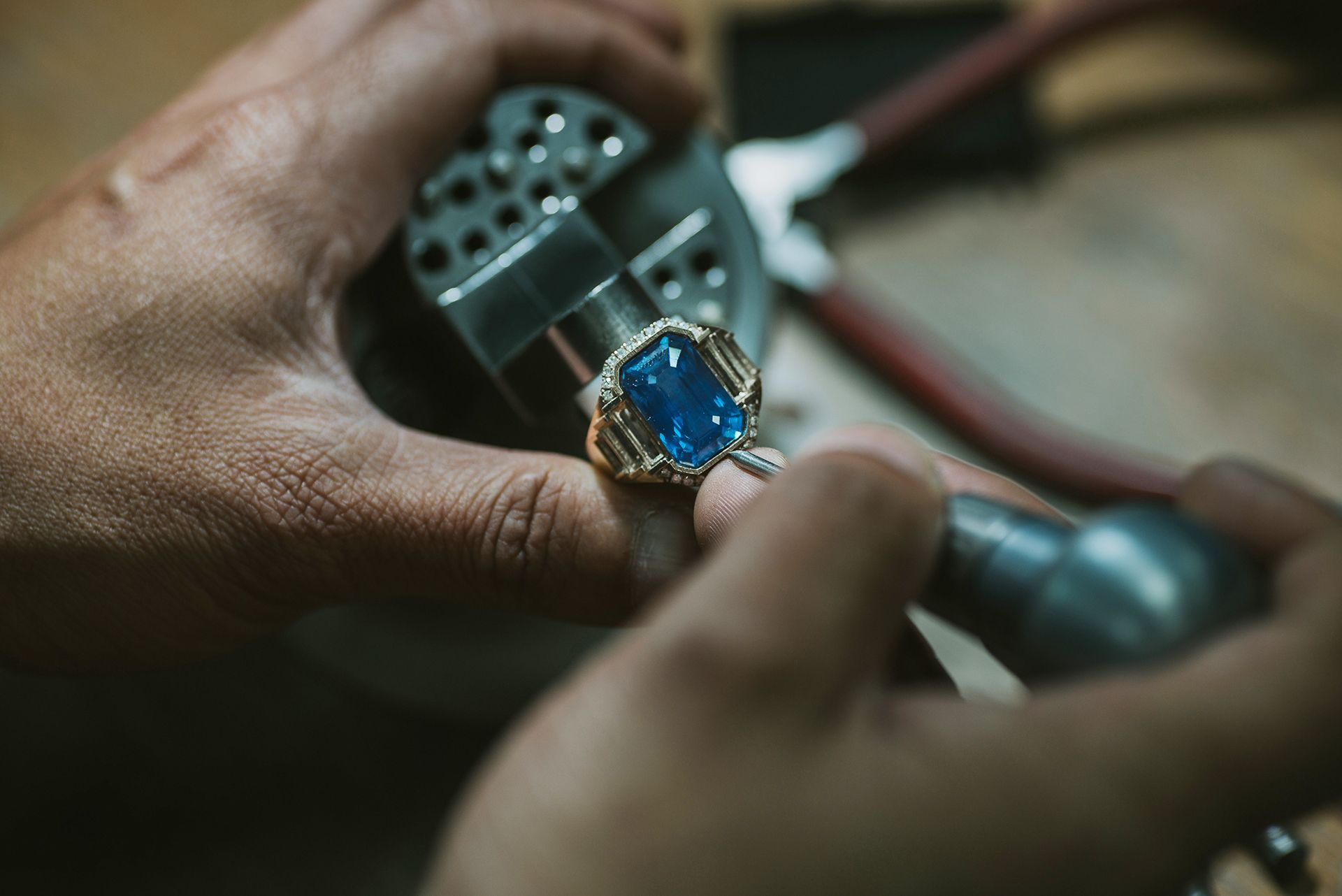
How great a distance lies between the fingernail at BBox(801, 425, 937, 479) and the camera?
0.40 metres

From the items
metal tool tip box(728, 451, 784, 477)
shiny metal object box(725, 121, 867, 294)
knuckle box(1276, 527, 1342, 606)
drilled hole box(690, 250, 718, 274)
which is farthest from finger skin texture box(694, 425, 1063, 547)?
shiny metal object box(725, 121, 867, 294)

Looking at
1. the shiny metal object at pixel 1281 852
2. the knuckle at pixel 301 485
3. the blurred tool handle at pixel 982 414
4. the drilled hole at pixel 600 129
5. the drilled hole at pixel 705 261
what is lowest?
the shiny metal object at pixel 1281 852

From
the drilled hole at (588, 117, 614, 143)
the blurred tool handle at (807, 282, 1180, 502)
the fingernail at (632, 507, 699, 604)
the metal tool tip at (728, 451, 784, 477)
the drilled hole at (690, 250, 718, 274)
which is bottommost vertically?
the blurred tool handle at (807, 282, 1180, 502)

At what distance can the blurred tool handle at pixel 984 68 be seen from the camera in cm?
91

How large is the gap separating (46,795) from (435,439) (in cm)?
47

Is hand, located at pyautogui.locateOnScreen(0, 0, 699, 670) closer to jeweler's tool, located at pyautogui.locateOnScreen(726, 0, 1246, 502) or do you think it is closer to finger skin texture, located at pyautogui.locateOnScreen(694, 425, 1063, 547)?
finger skin texture, located at pyautogui.locateOnScreen(694, 425, 1063, 547)

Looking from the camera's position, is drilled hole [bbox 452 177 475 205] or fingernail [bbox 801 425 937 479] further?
drilled hole [bbox 452 177 475 205]

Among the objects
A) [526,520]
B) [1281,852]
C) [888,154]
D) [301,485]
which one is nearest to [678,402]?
[526,520]

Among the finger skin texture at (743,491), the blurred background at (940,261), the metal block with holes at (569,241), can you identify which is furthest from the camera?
the blurred background at (940,261)

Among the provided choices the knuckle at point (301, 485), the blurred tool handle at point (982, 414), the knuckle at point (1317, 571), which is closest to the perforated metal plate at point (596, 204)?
the knuckle at point (301, 485)

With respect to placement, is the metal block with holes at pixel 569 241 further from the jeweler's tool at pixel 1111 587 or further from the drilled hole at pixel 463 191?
the jeweler's tool at pixel 1111 587

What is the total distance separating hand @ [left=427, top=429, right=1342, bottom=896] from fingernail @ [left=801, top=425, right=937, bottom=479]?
3.1 inches

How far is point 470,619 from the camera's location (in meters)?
0.73

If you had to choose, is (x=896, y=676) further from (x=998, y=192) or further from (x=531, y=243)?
(x=998, y=192)
